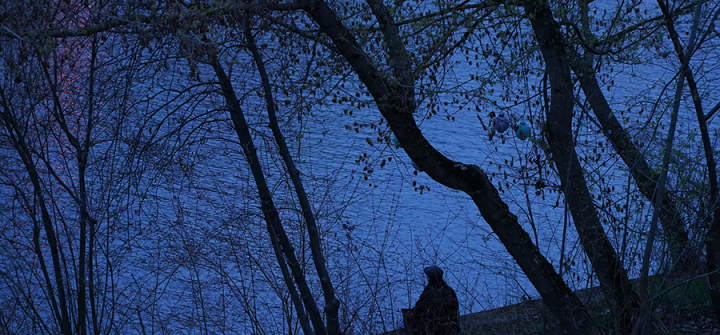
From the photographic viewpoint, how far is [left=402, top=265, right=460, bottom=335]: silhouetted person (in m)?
5.79

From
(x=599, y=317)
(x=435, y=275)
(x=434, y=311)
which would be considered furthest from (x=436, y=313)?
(x=599, y=317)

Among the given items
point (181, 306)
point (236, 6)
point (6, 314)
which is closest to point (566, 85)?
point (236, 6)

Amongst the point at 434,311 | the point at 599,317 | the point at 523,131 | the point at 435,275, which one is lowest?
the point at 599,317

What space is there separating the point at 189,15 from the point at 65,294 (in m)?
2.46

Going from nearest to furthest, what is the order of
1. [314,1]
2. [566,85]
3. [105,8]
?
[105,8]
[314,1]
[566,85]

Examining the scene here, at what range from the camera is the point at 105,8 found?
417cm

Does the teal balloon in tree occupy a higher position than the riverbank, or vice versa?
the teal balloon in tree

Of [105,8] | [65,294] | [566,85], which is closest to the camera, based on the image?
[105,8]

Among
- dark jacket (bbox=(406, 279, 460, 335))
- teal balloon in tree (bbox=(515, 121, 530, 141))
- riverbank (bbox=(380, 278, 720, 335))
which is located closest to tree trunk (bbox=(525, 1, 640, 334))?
riverbank (bbox=(380, 278, 720, 335))

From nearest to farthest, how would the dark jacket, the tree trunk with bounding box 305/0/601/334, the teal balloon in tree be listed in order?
1. the tree trunk with bounding box 305/0/601/334
2. the dark jacket
3. the teal balloon in tree

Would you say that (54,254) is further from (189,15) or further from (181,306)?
(189,15)

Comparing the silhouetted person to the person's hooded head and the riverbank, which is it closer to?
the person's hooded head

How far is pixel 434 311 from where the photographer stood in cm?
571

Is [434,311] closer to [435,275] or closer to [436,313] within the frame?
[436,313]
